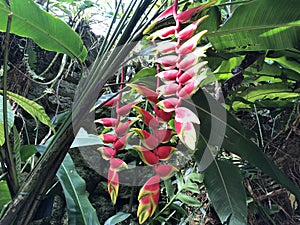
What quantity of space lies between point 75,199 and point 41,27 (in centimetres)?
36

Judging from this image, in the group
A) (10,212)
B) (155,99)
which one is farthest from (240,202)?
(10,212)

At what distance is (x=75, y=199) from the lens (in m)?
0.66

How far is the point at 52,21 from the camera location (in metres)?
0.61

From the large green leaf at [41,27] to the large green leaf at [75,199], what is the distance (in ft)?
0.86

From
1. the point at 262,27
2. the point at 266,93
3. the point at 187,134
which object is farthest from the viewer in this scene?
the point at 266,93

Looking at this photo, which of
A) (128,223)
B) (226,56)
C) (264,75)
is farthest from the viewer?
(128,223)

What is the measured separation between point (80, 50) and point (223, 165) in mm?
391

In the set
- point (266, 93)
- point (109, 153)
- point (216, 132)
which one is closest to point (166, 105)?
point (109, 153)

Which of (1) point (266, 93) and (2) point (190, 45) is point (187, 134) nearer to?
(2) point (190, 45)

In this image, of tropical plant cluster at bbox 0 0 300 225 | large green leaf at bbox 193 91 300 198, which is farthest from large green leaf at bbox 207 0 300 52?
large green leaf at bbox 193 91 300 198

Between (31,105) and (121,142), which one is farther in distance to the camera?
(31,105)

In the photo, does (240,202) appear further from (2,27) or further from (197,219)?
(2,27)

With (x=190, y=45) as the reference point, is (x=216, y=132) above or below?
below

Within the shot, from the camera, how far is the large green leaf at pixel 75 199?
64cm
